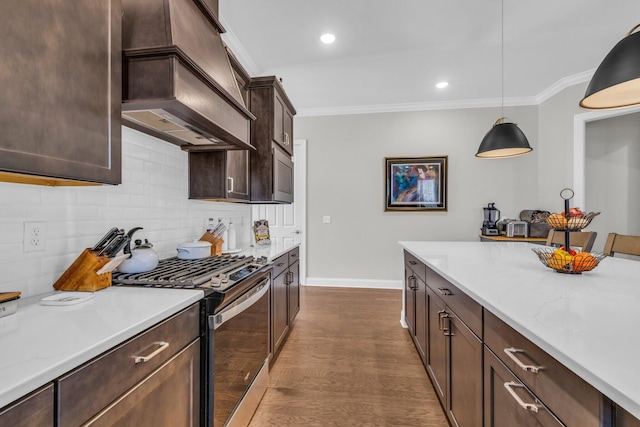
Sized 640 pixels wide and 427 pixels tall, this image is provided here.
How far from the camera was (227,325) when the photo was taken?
130 centimetres

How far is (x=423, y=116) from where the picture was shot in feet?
14.3

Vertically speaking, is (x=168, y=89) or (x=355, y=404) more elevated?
(x=168, y=89)

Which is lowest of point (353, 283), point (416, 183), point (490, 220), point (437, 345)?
point (353, 283)

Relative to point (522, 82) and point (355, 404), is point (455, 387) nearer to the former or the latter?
point (355, 404)

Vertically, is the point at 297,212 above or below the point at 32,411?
above

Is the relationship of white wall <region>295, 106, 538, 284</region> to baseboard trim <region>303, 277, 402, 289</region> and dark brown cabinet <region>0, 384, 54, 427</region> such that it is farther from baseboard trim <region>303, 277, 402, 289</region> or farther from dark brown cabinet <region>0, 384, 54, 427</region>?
dark brown cabinet <region>0, 384, 54, 427</region>

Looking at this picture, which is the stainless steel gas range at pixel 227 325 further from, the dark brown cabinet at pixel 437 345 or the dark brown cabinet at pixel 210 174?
the dark brown cabinet at pixel 437 345

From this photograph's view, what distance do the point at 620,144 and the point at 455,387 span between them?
473cm

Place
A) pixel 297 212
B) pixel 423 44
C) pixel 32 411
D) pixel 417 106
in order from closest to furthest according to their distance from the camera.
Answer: pixel 32 411 < pixel 423 44 < pixel 417 106 < pixel 297 212

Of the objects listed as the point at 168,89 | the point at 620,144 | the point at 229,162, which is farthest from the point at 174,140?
the point at 620,144

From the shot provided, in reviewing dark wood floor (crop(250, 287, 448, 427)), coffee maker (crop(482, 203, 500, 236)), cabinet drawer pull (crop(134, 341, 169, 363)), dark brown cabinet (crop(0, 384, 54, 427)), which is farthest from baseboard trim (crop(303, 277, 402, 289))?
dark brown cabinet (crop(0, 384, 54, 427))

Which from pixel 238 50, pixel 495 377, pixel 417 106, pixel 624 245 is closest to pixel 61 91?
pixel 495 377

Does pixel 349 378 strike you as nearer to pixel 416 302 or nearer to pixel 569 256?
pixel 416 302

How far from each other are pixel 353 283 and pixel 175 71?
384cm
